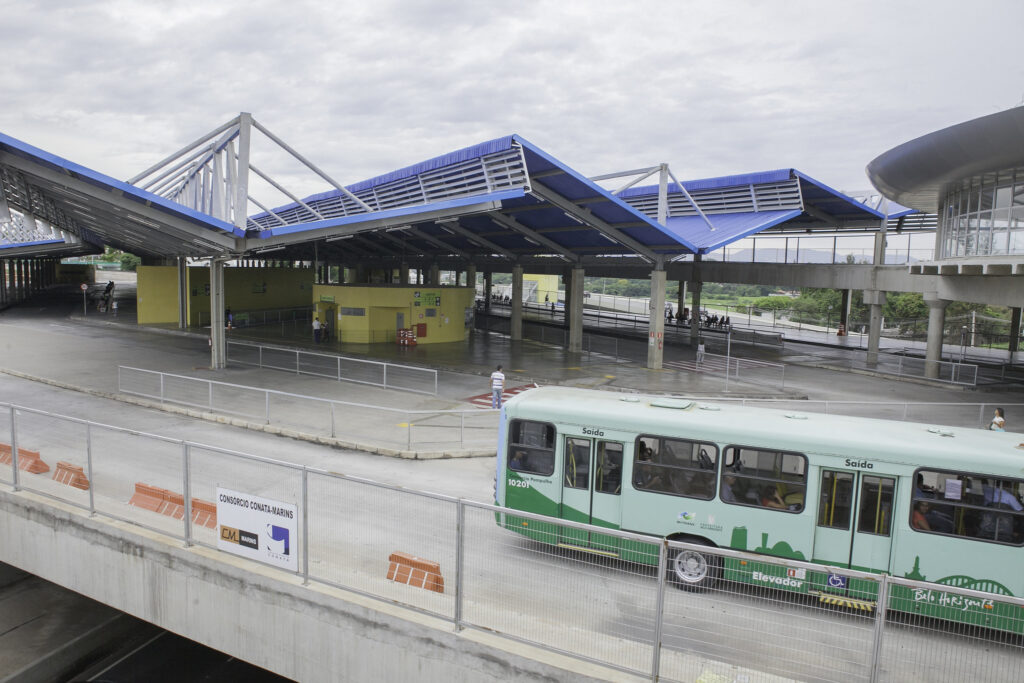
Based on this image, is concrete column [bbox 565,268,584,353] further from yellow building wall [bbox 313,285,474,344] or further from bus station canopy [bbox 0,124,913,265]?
yellow building wall [bbox 313,285,474,344]

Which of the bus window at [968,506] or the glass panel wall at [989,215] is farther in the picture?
the glass panel wall at [989,215]

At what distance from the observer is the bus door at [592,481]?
9516 mm

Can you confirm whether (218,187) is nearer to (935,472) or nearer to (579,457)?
(579,457)

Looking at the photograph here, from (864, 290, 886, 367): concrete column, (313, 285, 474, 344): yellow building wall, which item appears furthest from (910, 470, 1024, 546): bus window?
(313, 285, 474, 344): yellow building wall

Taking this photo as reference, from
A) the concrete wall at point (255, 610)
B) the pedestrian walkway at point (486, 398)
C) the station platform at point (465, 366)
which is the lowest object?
the concrete wall at point (255, 610)

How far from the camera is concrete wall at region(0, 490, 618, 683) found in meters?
7.26

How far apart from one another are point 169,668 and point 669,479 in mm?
9062

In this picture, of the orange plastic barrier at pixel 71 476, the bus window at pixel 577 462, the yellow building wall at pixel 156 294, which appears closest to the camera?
the bus window at pixel 577 462

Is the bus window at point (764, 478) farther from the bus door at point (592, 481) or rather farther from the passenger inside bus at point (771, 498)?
the bus door at point (592, 481)

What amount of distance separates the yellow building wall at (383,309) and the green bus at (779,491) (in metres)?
26.3

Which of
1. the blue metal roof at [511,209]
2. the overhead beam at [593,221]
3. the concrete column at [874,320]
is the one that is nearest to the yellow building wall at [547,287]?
the blue metal roof at [511,209]

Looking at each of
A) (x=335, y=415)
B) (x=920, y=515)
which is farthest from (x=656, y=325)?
(x=920, y=515)

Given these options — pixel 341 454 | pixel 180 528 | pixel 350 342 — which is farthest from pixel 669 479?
pixel 350 342

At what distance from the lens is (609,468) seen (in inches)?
377
